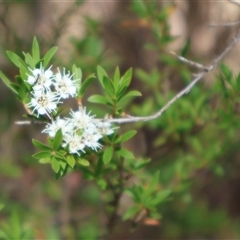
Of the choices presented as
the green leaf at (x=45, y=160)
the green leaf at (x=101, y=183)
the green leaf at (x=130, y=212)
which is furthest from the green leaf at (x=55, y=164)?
the green leaf at (x=130, y=212)

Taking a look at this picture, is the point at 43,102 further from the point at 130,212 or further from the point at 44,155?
the point at 130,212

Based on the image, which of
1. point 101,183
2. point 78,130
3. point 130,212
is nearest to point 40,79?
point 78,130

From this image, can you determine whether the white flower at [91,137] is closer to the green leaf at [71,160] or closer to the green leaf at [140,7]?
the green leaf at [71,160]

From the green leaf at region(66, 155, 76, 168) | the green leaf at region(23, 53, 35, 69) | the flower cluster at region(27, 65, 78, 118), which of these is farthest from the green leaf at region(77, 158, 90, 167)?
the green leaf at region(23, 53, 35, 69)

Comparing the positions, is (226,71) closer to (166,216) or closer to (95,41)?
(95,41)

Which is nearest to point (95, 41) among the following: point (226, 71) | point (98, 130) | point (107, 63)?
point (107, 63)

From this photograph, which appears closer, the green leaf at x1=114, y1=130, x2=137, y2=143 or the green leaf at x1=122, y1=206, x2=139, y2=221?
the green leaf at x1=114, y1=130, x2=137, y2=143

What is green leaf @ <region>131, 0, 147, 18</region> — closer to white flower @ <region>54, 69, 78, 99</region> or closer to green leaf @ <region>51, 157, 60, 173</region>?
white flower @ <region>54, 69, 78, 99</region>
